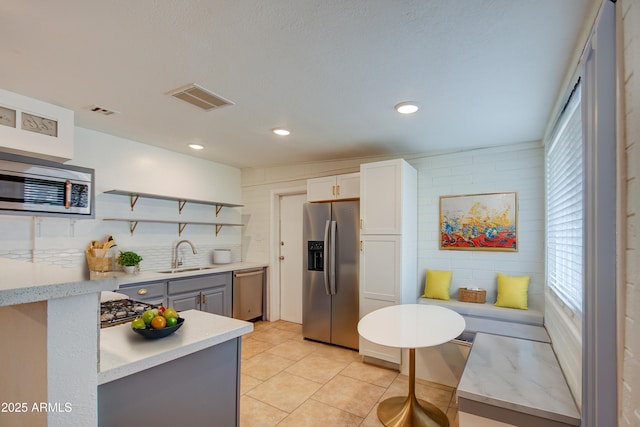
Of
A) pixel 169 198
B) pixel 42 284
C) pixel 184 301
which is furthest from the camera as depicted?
pixel 169 198

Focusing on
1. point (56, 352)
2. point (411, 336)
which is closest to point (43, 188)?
point (56, 352)

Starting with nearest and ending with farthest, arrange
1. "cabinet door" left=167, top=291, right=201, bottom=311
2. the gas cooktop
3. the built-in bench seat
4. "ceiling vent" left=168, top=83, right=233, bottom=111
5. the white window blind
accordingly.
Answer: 1. the gas cooktop
2. the white window blind
3. "ceiling vent" left=168, top=83, right=233, bottom=111
4. the built-in bench seat
5. "cabinet door" left=167, top=291, right=201, bottom=311

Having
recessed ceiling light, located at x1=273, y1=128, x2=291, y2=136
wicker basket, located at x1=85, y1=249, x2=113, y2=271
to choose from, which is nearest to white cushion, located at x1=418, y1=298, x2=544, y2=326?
recessed ceiling light, located at x1=273, y1=128, x2=291, y2=136

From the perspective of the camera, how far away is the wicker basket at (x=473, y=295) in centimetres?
323

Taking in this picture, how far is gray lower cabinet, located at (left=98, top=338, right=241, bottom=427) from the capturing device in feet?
3.63

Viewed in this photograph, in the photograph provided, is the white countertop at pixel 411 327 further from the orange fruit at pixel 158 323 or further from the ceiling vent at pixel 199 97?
the ceiling vent at pixel 199 97

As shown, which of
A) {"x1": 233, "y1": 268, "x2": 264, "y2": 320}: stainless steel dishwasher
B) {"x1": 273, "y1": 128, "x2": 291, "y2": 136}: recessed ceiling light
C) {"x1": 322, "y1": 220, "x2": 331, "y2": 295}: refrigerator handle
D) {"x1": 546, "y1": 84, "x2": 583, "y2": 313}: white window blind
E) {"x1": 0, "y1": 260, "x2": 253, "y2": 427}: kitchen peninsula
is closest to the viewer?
{"x1": 0, "y1": 260, "x2": 253, "y2": 427}: kitchen peninsula

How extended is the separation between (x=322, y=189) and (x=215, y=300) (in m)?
1.91

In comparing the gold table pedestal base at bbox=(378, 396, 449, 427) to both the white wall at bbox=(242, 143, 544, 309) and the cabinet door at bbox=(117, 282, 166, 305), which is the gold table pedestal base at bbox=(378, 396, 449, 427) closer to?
the white wall at bbox=(242, 143, 544, 309)

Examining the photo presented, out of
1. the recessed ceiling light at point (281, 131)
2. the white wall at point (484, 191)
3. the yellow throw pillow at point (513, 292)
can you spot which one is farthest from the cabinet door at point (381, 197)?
the yellow throw pillow at point (513, 292)

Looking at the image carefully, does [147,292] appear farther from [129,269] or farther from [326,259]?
[326,259]

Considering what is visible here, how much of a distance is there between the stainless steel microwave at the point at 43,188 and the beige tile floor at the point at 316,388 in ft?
5.99

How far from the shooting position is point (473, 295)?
3258 millimetres

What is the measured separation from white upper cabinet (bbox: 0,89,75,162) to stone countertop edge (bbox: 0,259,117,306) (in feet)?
6.10
